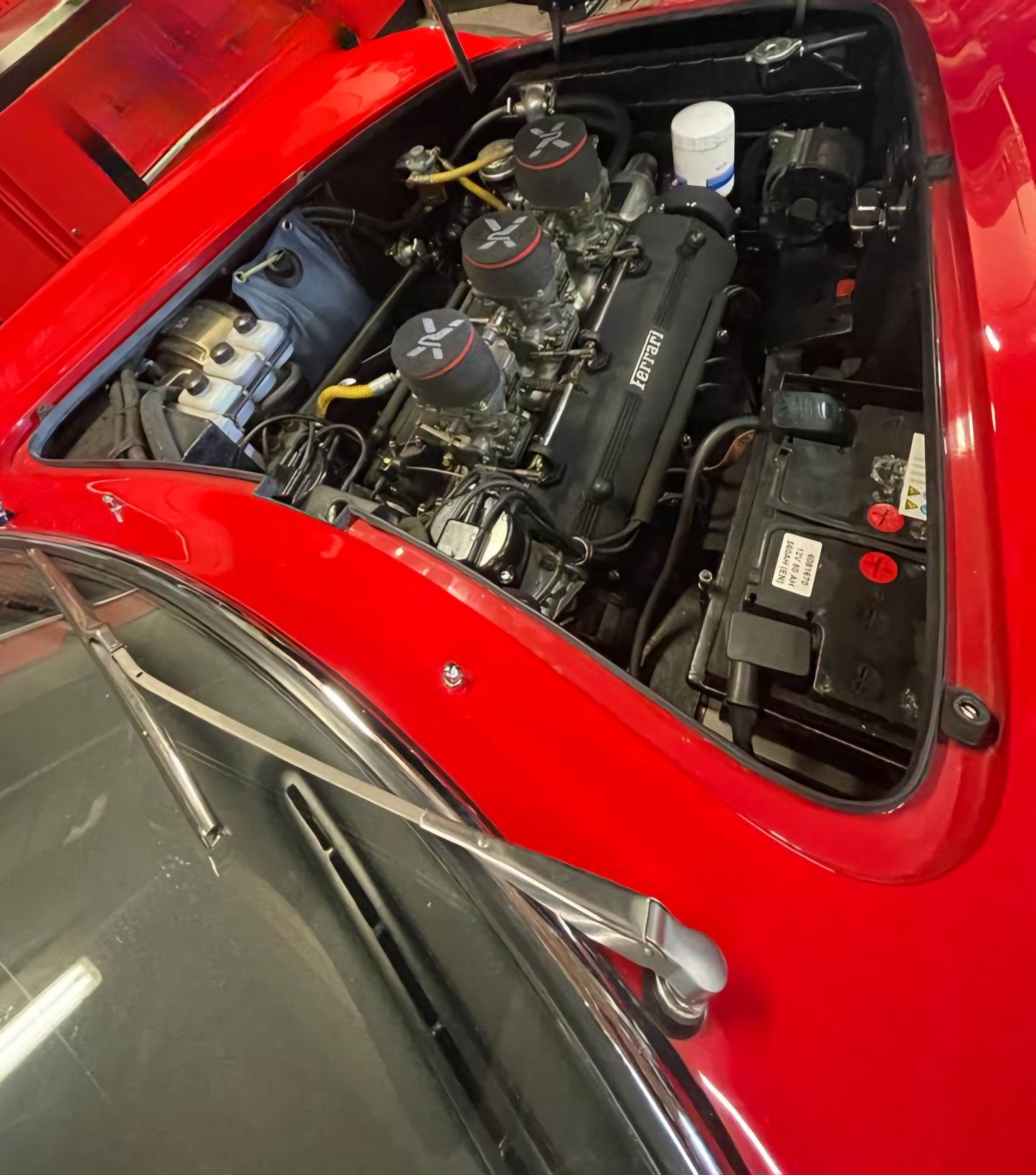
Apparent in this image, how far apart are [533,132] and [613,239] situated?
9.2 inches

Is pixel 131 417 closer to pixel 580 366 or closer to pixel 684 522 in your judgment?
pixel 580 366

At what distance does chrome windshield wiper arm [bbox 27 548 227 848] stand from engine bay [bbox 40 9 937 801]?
30cm

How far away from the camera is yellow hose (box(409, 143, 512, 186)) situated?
57.7 inches

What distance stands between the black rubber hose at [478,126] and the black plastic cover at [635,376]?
38 cm

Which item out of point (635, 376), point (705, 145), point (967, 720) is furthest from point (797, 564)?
point (705, 145)

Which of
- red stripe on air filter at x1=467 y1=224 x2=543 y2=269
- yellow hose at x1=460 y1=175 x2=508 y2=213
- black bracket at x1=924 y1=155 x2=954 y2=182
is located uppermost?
yellow hose at x1=460 y1=175 x2=508 y2=213

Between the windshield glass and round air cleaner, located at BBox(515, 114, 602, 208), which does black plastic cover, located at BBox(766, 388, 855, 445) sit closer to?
round air cleaner, located at BBox(515, 114, 602, 208)

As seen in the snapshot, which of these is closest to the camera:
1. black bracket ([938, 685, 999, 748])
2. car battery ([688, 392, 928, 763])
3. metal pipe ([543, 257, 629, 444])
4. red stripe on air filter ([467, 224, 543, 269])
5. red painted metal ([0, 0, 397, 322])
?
black bracket ([938, 685, 999, 748])

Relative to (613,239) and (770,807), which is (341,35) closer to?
(613,239)

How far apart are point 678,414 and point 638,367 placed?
0.36 feet

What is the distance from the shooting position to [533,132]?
131 cm

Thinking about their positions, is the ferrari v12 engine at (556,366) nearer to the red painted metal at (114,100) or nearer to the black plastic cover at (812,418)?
the black plastic cover at (812,418)

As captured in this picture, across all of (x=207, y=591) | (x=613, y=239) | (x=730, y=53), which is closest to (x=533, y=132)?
(x=613, y=239)

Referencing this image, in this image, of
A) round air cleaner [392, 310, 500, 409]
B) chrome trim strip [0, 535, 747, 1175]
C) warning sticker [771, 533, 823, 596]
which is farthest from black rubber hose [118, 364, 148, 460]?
warning sticker [771, 533, 823, 596]
